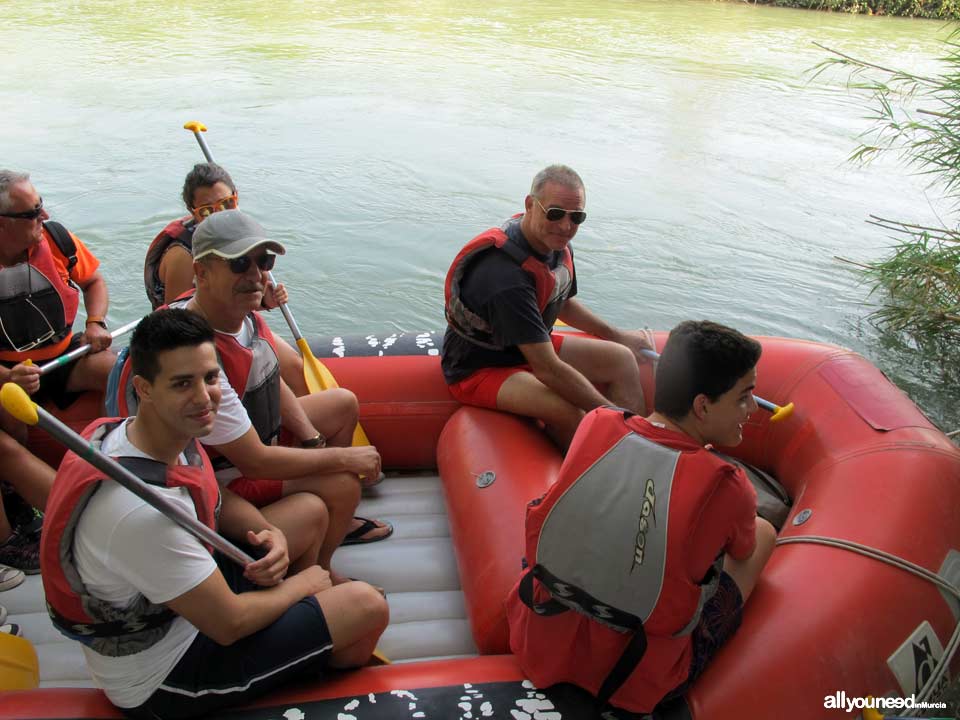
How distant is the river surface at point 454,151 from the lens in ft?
18.5

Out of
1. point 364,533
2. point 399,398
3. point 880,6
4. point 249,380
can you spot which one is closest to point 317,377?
point 399,398

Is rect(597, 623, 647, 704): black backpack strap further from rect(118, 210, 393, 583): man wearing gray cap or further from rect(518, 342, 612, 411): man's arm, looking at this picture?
rect(518, 342, 612, 411): man's arm

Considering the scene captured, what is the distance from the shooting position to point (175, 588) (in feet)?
4.65

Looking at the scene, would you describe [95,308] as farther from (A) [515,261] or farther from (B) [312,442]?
(A) [515,261]

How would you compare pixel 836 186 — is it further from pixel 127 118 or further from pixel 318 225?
pixel 127 118

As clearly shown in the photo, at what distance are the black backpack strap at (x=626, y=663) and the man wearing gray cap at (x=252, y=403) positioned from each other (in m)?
0.78

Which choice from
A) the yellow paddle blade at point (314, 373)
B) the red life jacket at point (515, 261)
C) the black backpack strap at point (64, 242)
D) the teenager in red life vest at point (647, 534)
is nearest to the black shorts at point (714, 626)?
the teenager in red life vest at point (647, 534)

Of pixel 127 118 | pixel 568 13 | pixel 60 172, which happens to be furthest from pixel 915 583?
pixel 568 13

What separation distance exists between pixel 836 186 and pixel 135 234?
18.7ft

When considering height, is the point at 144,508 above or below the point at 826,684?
above

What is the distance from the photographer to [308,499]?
203 cm

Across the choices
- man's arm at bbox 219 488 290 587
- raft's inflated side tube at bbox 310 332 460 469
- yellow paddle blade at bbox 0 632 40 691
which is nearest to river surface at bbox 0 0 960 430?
raft's inflated side tube at bbox 310 332 460 469

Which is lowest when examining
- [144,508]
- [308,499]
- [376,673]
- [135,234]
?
[135,234]

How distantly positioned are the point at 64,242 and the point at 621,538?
1.97 meters
